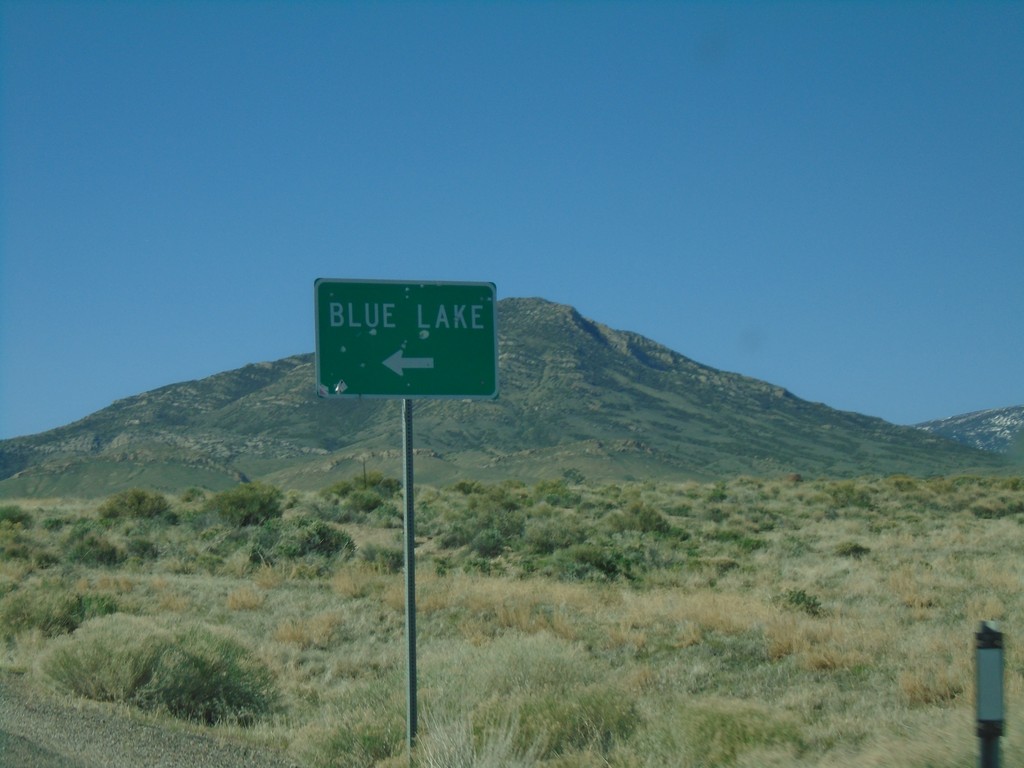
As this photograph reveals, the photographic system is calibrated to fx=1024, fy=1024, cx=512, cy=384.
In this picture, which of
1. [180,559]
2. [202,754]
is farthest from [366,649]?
[180,559]

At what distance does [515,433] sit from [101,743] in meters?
101

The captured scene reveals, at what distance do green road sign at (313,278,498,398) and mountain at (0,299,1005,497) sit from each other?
66.4 meters

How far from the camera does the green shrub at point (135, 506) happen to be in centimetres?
3514

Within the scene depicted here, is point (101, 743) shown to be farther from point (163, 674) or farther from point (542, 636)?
point (542, 636)

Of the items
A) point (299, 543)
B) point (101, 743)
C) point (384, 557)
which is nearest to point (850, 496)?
point (384, 557)

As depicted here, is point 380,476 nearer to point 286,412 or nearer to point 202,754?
point 202,754

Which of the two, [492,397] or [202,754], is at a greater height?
[492,397]

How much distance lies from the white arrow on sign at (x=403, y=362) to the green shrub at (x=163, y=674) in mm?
4210

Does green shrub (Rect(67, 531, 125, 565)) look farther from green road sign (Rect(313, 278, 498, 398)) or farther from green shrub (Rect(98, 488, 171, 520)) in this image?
green road sign (Rect(313, 278, 498, 398))

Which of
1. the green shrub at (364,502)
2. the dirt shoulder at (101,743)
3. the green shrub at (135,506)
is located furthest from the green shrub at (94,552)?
the dirt shoulder at (101,743)

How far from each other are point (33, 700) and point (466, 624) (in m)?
5.87

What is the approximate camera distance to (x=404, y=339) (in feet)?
25.5

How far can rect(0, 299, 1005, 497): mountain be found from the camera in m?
80.9

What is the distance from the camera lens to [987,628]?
478 cm
